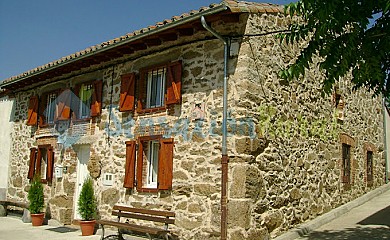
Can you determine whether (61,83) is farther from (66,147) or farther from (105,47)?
(105,47)

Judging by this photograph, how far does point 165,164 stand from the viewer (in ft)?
26.9

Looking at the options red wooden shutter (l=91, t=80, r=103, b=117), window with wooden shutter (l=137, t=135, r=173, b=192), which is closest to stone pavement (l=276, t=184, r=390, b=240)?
window with wooden shutter (l=137, t=135, r=173, b=192)

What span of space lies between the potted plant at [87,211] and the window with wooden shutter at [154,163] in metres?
1.38

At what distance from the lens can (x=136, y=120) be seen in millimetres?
9125

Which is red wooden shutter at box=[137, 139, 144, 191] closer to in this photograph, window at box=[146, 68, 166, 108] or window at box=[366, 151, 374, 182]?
window at box=[146, 68, 166, 108]

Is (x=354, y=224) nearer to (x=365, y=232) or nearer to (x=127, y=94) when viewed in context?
(x=365, y=232)

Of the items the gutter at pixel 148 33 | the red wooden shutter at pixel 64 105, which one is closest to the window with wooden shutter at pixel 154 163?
the gutter at pixel 148 33

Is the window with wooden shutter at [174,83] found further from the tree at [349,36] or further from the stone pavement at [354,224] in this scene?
the stone pavement at [354,224]

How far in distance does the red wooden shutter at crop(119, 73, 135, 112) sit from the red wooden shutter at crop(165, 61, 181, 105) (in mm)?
1152

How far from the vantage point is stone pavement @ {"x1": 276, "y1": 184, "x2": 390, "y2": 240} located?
804 cm

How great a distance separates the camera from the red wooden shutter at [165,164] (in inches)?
319

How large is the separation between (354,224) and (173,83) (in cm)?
501

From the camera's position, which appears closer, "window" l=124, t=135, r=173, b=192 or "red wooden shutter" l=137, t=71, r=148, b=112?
"window" l=124, t=135, r=173, b=192

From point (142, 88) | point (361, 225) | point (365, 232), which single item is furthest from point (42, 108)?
point (365, 232)
